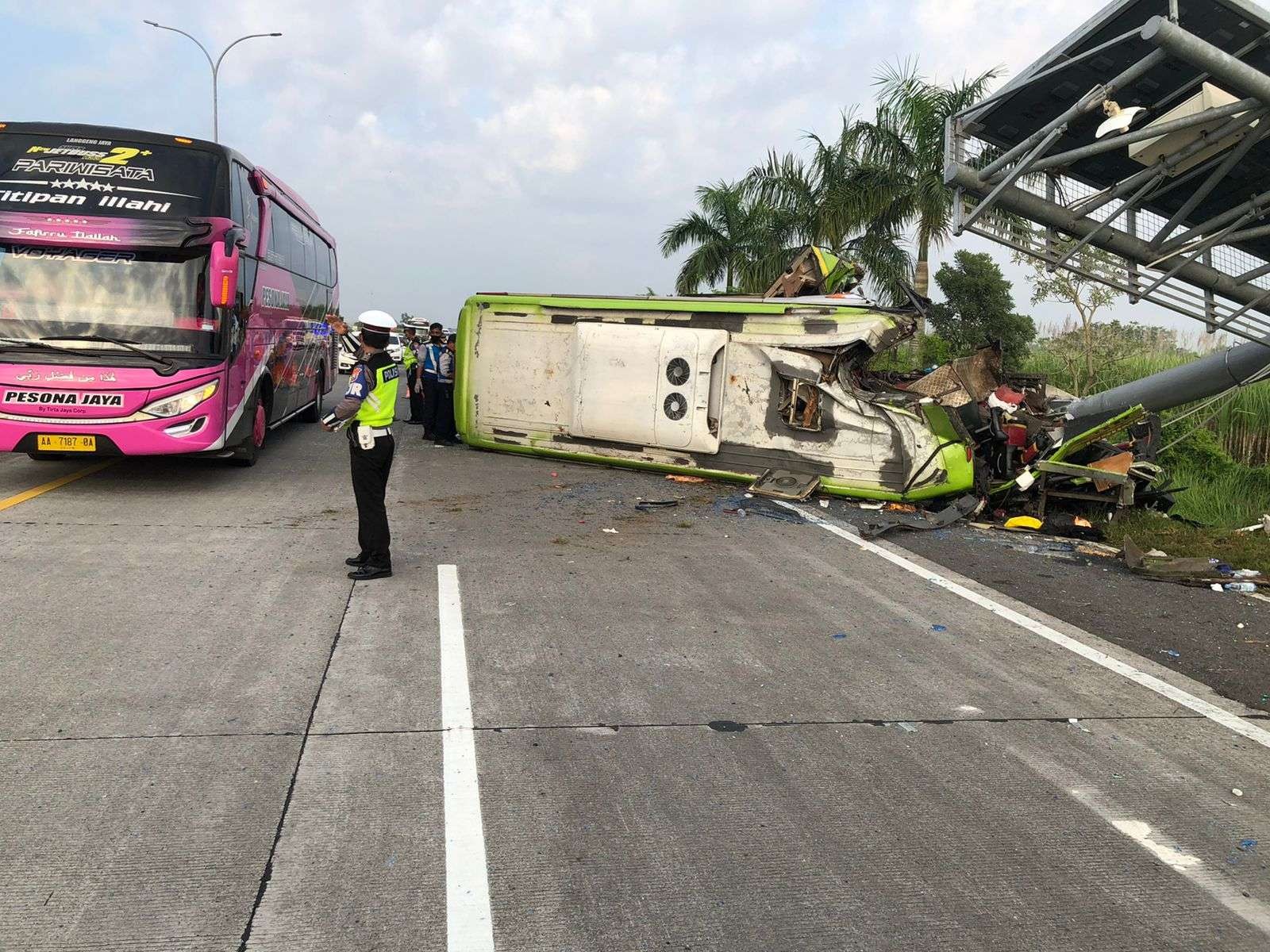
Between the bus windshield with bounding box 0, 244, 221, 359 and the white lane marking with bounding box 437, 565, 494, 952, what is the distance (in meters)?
5.29

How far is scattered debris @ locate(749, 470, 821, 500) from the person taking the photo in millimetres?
10234

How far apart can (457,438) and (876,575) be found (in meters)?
8.95

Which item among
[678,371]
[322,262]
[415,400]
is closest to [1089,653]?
[678,371]

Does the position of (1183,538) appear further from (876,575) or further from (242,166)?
(242,166)

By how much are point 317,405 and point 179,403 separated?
8.83m

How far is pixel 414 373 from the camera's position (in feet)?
53.1

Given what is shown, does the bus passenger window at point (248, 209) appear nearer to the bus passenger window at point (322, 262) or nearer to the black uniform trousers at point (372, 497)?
the black uniform trousers at point (372, 497)

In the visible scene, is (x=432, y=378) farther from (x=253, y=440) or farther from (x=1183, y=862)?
(x=1183, y=862)

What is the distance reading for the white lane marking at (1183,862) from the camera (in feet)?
9.60

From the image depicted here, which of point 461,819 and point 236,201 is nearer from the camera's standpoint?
point 461,819

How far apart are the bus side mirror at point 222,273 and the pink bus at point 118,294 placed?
0.04ft

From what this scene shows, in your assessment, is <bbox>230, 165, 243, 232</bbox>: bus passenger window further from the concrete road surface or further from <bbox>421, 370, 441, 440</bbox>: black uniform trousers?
<bbox>421, 370, 441, 440</bbox>: black uniform trousers

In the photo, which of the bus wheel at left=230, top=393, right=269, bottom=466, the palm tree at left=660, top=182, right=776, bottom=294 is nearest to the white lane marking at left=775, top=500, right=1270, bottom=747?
the bus wheel at left=230, top=393, right=269, bottom=466

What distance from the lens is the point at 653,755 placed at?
12.5ft
